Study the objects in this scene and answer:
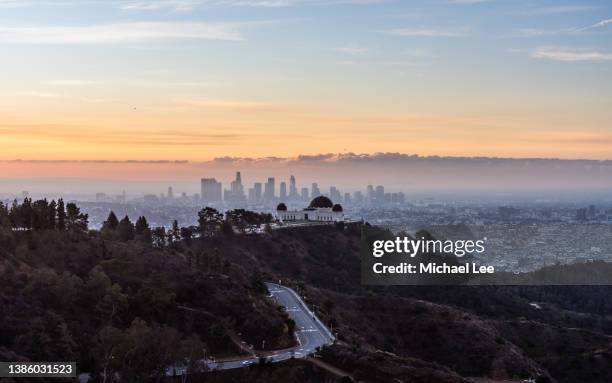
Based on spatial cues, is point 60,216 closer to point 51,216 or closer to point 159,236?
point 51,216

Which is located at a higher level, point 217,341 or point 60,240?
point 60,240

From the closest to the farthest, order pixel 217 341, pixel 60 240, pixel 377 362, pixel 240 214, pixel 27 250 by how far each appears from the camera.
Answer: pixel 377 362, pixel 217 341, pixel 27 250, pixel 60 240, pixel 240 214

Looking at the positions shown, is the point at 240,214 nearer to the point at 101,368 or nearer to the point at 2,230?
the point at 2,230

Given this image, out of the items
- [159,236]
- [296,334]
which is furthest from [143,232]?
[296,334]

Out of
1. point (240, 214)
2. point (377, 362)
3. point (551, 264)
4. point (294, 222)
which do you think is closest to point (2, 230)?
point (377, 362)

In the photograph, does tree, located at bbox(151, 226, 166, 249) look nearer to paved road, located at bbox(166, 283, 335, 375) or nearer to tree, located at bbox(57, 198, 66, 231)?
tree, located at bbox(57, 198, 66, 231)

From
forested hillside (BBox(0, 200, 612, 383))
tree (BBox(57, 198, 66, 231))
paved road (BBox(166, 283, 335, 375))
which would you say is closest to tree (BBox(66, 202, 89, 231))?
forested hillside (BBox(0, 200, 612, 383))
